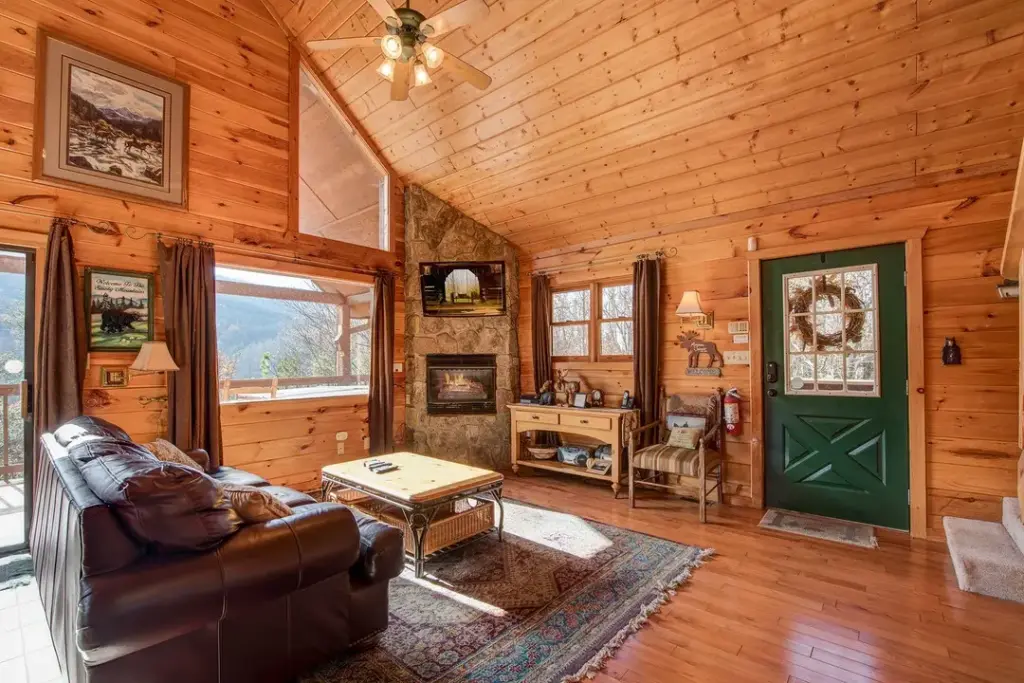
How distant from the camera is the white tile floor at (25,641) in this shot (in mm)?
1932

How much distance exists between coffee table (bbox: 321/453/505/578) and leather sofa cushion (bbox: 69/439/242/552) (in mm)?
1096

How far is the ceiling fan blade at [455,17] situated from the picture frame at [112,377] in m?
3.13

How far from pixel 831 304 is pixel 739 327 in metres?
0.67

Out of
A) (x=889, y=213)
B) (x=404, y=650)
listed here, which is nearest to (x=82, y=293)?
(x=404, y=650)

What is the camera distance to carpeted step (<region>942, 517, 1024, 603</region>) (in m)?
2.40

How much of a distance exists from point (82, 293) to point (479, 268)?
131 inches

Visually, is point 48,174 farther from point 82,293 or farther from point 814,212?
point 814,212

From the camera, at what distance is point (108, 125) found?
343cm

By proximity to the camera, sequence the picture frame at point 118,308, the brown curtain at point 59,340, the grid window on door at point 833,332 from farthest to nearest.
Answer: the grid window on door at point 833,332, the picture frame at point 118,308, the brown curtain at point 59,340

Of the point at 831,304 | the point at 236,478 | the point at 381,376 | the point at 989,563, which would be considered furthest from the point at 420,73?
the point at 989,563

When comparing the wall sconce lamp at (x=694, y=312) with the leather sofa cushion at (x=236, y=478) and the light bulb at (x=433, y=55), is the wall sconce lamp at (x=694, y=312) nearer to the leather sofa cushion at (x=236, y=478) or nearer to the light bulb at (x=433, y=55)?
the light bulb at (x=433, y=55)

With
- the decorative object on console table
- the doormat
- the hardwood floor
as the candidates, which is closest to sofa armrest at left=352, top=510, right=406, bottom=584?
the hardwood floor

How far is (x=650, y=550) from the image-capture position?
3.05 metres

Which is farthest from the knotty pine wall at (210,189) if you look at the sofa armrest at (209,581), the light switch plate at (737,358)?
the light switch plate at (737,358)
